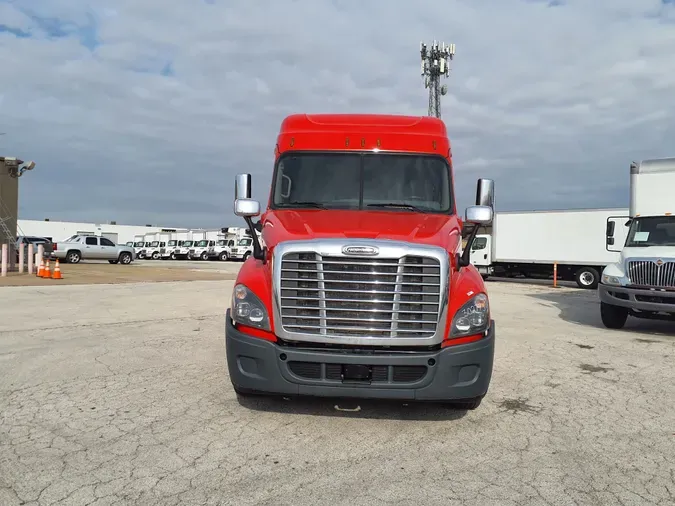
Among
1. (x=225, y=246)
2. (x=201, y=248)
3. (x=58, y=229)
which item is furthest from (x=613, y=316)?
(x=58, y=229)

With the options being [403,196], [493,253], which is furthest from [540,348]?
[493,253]

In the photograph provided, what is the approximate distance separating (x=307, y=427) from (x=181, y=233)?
5098 centimetres

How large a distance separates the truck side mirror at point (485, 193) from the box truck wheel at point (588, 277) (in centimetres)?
1854

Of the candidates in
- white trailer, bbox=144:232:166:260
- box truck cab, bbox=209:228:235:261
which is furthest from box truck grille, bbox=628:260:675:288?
white trailer, bbox=144:232:166:260

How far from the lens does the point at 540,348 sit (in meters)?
8.12

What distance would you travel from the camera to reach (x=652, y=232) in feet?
33.8

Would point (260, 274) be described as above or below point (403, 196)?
below

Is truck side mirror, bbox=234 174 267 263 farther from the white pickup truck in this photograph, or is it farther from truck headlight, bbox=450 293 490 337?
the white pickup truck

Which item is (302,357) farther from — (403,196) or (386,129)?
(386,129)

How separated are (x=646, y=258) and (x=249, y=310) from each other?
25.8 feet

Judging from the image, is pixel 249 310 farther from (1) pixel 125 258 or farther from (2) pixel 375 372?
(1) pixel 125 258

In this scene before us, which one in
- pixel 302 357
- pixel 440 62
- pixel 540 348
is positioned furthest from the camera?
pixel 440 62

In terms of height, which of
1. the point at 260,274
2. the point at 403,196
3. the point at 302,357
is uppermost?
the point at 403,196

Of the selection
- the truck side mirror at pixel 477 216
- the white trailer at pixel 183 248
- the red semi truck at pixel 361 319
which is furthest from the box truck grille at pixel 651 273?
the white trailer at pixel 183 248
